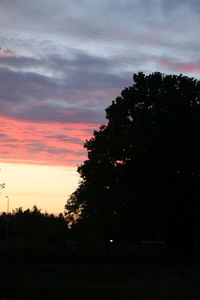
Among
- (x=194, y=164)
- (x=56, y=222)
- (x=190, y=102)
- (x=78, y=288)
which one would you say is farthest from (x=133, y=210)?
(x=56, y=222)

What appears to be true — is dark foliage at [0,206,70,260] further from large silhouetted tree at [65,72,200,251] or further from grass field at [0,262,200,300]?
grass field at [0,262,200,300]

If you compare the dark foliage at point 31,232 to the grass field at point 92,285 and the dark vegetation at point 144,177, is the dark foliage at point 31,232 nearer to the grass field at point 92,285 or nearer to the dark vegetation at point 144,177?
the dark vegetation at point 144,177

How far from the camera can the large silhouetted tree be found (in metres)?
57.8

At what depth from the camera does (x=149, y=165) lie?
193 feet

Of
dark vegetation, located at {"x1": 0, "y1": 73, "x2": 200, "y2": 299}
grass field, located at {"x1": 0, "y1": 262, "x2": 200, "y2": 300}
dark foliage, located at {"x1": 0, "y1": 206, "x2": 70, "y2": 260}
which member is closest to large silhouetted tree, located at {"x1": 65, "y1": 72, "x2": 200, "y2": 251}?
dark vegetation, located at {"x1": 0, "y1": 73, "x2": 200, "y2": 299}

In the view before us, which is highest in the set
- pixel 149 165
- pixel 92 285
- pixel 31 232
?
pixel 149 165

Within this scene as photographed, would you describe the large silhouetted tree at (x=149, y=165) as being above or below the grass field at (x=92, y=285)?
above

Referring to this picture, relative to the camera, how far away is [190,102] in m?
61.8

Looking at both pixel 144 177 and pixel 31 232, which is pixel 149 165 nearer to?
pixel 144 177

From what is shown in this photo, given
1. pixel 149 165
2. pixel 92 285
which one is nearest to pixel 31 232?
pixel 149 165

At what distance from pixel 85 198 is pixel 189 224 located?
38.9ft

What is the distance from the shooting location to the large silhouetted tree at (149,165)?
57.8 metres

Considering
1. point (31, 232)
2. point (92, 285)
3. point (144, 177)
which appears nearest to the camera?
point (92, 285)

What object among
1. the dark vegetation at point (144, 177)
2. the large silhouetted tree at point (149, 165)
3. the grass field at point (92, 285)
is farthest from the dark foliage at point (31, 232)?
the grass field at point (92, 285)
